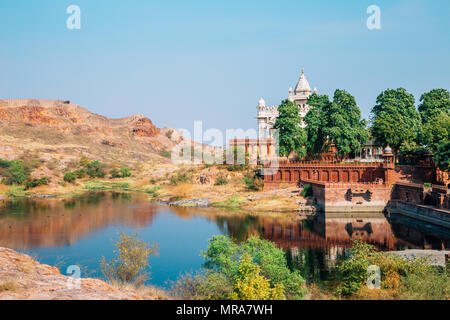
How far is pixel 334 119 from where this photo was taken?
58312 mm

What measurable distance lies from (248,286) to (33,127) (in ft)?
412

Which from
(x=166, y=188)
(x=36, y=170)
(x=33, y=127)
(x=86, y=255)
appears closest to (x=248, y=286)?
(x=86, y=255)

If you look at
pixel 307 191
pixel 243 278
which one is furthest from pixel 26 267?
pixel 307 191

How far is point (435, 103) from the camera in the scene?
61.6m

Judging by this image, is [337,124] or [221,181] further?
[221,181]

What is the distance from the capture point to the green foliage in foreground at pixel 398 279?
58.9 ft

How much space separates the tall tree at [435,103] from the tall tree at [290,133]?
61.5 feet

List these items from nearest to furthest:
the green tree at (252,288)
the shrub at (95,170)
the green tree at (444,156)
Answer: the green tree at (252,288) → the green tree at (444,156) → the shrub at (95,170)

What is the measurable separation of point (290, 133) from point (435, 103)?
22.1m

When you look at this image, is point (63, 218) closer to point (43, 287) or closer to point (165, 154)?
point (43, 287)

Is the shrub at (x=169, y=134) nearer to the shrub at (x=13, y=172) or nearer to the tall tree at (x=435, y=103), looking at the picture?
the shrub at (x=13, y=172)

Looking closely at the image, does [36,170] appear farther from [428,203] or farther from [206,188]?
[428,203]

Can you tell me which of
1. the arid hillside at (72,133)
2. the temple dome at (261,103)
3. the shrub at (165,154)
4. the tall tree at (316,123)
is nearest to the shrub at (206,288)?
the tall tree at (316,123)

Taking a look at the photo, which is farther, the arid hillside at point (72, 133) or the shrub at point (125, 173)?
the arid hillside at point (72, 133)
